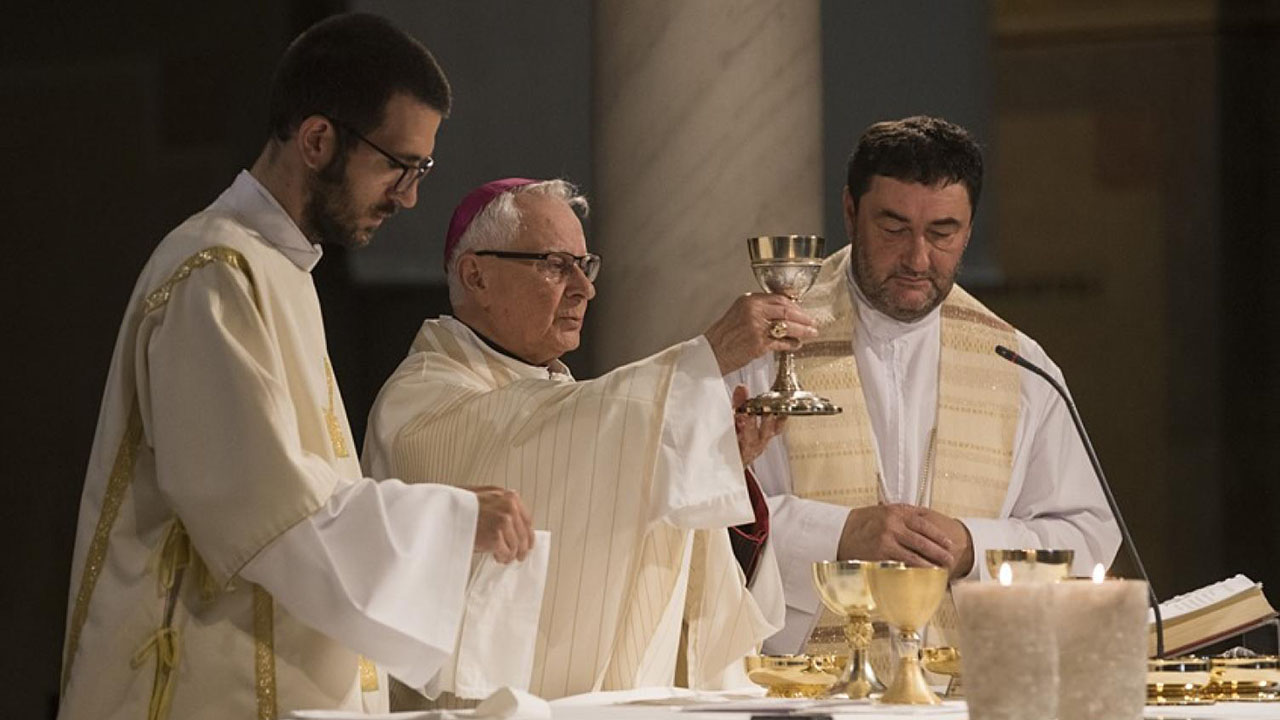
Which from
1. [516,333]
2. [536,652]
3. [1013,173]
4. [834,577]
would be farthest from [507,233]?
[1013,173]

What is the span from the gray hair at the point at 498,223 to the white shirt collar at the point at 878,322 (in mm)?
892

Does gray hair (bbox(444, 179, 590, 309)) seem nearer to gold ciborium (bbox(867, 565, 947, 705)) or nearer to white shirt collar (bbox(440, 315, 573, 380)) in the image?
white shirt collar (bbox(440, 315, 573, 380))

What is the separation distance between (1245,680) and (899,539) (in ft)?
3.88

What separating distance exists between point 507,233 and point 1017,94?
189 inches

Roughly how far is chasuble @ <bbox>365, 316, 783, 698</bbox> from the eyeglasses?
0.65 metres

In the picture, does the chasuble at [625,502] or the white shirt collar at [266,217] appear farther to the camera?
the chasuble at [625,502]

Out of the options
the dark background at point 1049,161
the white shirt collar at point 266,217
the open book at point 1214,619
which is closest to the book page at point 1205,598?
the open book at point 1214,619

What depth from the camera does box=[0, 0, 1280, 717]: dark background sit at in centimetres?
802

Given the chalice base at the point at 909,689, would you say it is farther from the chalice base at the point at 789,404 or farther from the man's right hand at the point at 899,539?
the man's right hand at the point at 899,539

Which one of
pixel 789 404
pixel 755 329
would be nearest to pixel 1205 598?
pixel 789 404

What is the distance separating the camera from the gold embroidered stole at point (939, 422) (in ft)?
17.1

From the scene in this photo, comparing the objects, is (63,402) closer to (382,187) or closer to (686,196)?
(686,196)

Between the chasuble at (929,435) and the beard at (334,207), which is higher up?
the beard at (334,207)

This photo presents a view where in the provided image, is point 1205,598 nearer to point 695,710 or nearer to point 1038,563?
point 1038,563
